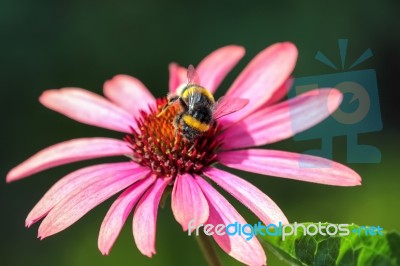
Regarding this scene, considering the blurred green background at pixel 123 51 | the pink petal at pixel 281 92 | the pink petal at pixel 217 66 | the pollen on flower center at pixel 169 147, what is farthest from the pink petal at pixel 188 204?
the blurred green background at pixel 123 51

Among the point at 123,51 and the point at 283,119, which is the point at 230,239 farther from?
the point at 123,51

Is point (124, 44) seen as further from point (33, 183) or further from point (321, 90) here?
point (321, 90)

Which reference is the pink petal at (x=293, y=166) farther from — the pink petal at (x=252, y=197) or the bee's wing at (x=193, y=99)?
the bee's wing at (x=193, y=99)

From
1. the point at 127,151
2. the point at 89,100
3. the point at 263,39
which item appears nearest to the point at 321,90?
the point at 127,151

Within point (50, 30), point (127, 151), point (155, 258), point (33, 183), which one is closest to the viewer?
point (127, 151)

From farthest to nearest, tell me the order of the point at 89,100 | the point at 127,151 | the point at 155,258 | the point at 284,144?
the point at 284,144
the point at 155,258
the point at 89,100
the point at 127,151

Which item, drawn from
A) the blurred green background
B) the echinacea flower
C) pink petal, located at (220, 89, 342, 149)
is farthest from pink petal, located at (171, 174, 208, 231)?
the blurred green background
